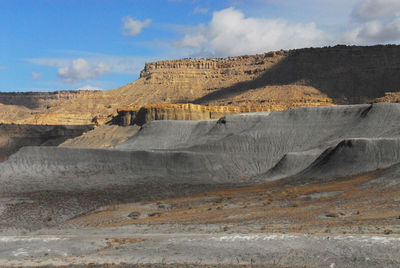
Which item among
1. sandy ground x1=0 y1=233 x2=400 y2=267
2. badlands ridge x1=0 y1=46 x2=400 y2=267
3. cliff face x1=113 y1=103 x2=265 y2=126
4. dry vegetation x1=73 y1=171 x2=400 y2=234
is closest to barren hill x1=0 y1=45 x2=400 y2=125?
badlands ridge x1=0 y1=46 x2=400 y2=267

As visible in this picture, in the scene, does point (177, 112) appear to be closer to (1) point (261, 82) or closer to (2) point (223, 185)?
(1) point (261, 82)

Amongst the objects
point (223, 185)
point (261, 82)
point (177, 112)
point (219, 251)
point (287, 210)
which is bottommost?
point (223, 185)

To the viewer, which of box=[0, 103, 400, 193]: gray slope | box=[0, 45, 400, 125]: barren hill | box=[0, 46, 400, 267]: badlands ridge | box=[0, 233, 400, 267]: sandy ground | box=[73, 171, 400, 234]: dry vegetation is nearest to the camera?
box=[0, 233, 400, 267]: sandy ground

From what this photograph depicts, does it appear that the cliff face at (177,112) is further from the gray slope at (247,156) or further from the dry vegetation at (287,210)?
the dry vegetation at (287,210)

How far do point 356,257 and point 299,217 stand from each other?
31.1 feet

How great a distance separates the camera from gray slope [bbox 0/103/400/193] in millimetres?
42531

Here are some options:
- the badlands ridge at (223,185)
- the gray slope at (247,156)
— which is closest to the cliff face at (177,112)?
the badlands ridge at (223,185)

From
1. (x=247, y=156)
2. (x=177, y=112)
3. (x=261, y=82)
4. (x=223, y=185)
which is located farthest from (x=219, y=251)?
(x=261, y=82)

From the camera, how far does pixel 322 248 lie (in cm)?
1579

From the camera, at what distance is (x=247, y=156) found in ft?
199

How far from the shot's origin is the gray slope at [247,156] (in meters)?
42.5

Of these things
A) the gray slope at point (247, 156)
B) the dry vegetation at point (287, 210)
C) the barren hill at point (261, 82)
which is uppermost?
the barren hill at point (261, 82)

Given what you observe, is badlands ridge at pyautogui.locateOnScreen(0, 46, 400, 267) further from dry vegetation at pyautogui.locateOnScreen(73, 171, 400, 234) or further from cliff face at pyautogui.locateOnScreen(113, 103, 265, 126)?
cliff face at pyautogui.locateOnScreen(113, 103, 265, 126)

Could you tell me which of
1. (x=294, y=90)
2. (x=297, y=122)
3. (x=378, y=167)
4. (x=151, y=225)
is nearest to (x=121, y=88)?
(x=294, y=90)
